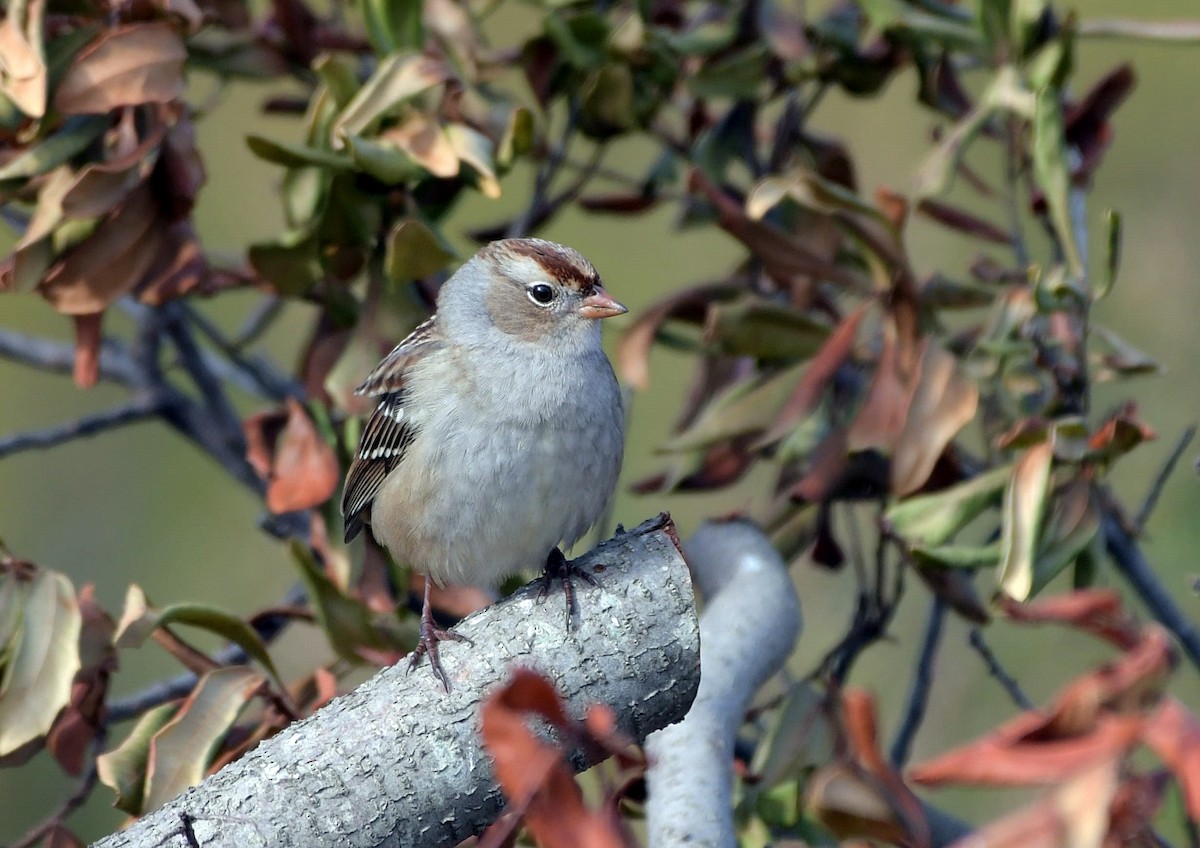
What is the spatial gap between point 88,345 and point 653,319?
1.28 m

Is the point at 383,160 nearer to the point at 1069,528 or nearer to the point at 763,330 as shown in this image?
the point at 763,330

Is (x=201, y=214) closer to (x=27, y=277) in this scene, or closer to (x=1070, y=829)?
(x=27, y=277)

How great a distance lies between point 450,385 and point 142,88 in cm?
86

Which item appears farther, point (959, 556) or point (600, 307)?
point (600, 307)

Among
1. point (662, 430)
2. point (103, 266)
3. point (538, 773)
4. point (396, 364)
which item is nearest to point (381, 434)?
point (396, 364)

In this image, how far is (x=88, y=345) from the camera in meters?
3.05

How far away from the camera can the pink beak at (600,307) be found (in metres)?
2.99

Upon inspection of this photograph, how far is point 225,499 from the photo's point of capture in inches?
229

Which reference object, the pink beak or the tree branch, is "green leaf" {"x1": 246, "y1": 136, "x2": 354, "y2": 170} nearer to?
the pink beak

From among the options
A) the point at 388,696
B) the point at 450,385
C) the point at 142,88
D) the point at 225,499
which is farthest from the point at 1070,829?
the point at 225,499

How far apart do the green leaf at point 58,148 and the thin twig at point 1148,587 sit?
2.31m

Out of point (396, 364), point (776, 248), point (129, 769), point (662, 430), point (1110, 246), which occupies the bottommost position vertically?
point (662, 430)

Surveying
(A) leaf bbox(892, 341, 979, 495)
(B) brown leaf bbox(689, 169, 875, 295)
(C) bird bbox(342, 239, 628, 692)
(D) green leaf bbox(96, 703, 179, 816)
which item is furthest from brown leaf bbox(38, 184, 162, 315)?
(A) leaf bbox(892, 341, 979, 495)

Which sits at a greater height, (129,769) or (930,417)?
(930,417)
